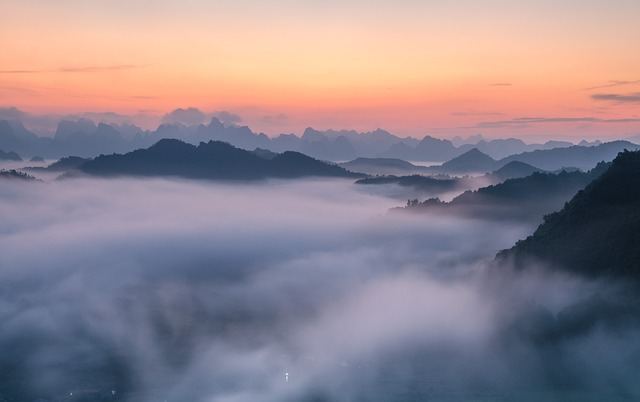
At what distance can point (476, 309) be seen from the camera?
7200 inches

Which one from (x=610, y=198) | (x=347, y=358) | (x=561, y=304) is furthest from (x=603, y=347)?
(x=347, y=358)

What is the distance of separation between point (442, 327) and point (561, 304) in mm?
44398

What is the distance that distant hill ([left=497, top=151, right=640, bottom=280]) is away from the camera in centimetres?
14525

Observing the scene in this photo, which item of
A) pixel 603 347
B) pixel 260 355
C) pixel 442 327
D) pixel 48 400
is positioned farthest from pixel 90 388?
pixel 603 347

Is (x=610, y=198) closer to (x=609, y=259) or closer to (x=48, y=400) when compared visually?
(x=609, y=259)

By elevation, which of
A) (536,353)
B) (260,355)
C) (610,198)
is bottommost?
(260,355)

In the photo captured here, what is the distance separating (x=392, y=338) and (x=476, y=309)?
1108 inches

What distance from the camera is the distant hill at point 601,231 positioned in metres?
145

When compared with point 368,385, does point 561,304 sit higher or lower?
higher

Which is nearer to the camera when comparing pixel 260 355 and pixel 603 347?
pixel 603 347

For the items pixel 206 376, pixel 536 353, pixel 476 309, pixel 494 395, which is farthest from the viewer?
pixel 476 309

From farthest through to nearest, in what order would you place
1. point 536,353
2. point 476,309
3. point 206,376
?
point 476,309 → point 206,376 → point 536,353

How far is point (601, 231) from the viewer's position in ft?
504

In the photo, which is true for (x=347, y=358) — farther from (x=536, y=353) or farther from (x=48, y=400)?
(x=48, y=400)
